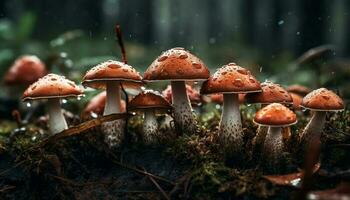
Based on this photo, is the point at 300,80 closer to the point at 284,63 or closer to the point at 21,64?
the point at 284,63

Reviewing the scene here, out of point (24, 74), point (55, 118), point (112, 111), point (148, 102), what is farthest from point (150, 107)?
point (24, 74)

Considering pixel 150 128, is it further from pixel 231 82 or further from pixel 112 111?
pixel 231 82

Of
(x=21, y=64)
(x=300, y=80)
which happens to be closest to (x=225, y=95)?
(x=21, y=64)

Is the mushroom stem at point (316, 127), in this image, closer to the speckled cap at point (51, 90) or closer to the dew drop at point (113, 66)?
the dew drop at point (113, 66)

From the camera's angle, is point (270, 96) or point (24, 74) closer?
point (270, 96)

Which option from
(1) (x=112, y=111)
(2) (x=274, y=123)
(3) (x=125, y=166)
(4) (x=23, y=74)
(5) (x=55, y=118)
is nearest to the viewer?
(2) (x=274, y=123)
